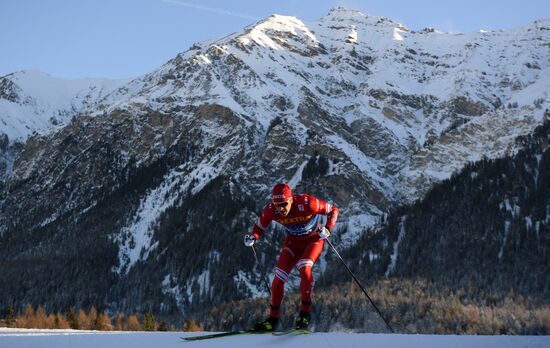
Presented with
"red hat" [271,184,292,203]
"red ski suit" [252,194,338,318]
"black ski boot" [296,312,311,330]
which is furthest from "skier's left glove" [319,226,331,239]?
"black ski boot" [296,312,311,330]

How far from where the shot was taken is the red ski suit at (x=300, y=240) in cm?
1377

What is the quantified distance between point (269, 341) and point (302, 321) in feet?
7.93

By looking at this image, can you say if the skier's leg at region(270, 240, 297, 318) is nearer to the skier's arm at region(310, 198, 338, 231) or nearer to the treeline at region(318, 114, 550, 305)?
the skier's arm at region(310, 198, 338, 231)

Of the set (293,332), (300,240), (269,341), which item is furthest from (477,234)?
(269,341)

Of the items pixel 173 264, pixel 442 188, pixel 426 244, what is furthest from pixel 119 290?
pixel 442 188

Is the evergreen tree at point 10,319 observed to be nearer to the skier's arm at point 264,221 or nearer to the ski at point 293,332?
the skier's arm at point 264,221

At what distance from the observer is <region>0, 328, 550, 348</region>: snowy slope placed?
9109mm

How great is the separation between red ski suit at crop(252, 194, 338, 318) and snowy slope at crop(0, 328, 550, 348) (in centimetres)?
248

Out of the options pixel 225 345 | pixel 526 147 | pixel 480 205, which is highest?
pixel 526 147

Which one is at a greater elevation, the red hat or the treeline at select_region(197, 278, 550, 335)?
the red hat

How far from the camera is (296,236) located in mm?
14602

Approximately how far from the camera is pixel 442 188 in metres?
179

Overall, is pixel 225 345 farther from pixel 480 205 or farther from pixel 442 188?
pixel 442 188

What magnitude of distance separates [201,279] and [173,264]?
497 inches
